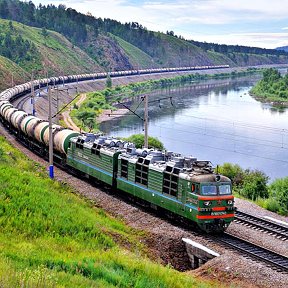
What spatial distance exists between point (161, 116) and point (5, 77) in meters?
46.2

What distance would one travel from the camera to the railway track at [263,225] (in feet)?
82.5

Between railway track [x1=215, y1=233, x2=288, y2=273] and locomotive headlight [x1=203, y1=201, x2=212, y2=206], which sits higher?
locomotive headlight [x1=203, y1=201, x2=212, y2=206]

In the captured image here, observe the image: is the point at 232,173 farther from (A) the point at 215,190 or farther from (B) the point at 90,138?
(A) the point at 215,190

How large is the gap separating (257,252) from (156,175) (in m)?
7.36

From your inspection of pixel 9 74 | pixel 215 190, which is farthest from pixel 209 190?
pixel 9 74

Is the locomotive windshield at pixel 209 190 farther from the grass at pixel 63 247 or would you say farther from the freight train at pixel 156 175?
the grass at pixel 63 247

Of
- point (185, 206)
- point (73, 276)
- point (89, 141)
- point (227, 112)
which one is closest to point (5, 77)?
point (227, 112)

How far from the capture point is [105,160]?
33469mm

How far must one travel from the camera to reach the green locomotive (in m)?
24.2

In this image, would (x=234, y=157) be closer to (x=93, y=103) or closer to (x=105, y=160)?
(x=105, y=160)

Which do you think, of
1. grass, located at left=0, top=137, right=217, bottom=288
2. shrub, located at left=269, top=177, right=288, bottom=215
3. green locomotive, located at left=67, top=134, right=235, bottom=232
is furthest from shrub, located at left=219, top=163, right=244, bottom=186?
grass, located at left=0, top=137, right=217, bottom=288

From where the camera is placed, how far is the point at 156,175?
27344 mm

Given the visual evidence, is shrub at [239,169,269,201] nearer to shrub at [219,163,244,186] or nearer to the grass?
shrub at [219,163,244,186]

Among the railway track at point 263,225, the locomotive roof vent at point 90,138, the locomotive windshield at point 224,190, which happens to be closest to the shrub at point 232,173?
the locomotive roof vent at point 90,138
